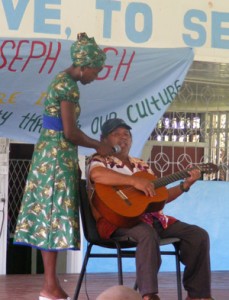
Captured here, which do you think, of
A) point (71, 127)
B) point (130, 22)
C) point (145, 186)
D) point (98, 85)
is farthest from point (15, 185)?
point (145, 186)

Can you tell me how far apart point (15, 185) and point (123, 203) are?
10.0ft

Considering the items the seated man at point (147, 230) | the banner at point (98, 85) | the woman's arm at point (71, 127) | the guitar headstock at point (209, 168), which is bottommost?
the seated man at point (147, 230)

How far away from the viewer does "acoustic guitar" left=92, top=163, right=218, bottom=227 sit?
3668 mm

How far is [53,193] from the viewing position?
3.78m

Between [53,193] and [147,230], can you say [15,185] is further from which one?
[147,230]

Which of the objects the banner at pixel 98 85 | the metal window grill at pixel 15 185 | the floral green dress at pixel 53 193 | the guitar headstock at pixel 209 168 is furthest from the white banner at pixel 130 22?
the guitar headstock at pixel 209 168

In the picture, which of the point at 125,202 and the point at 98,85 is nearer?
the point at 125,202

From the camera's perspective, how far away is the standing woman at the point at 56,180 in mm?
3768

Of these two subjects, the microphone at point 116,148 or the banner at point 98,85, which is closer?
the microphone at point 116,148

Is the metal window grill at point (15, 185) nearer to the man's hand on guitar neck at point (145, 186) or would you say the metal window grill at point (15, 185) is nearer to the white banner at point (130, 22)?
the white banner at point (130, 22)

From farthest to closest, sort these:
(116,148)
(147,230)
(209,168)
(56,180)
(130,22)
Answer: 1. (130,22)
2. (116,148)
3. (209,168)
4. (56,180)
5. (147,230)

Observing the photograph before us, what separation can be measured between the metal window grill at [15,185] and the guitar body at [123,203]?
288cm

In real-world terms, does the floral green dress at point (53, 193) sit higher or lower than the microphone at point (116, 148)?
lower

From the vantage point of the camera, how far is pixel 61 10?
18.1 ft
